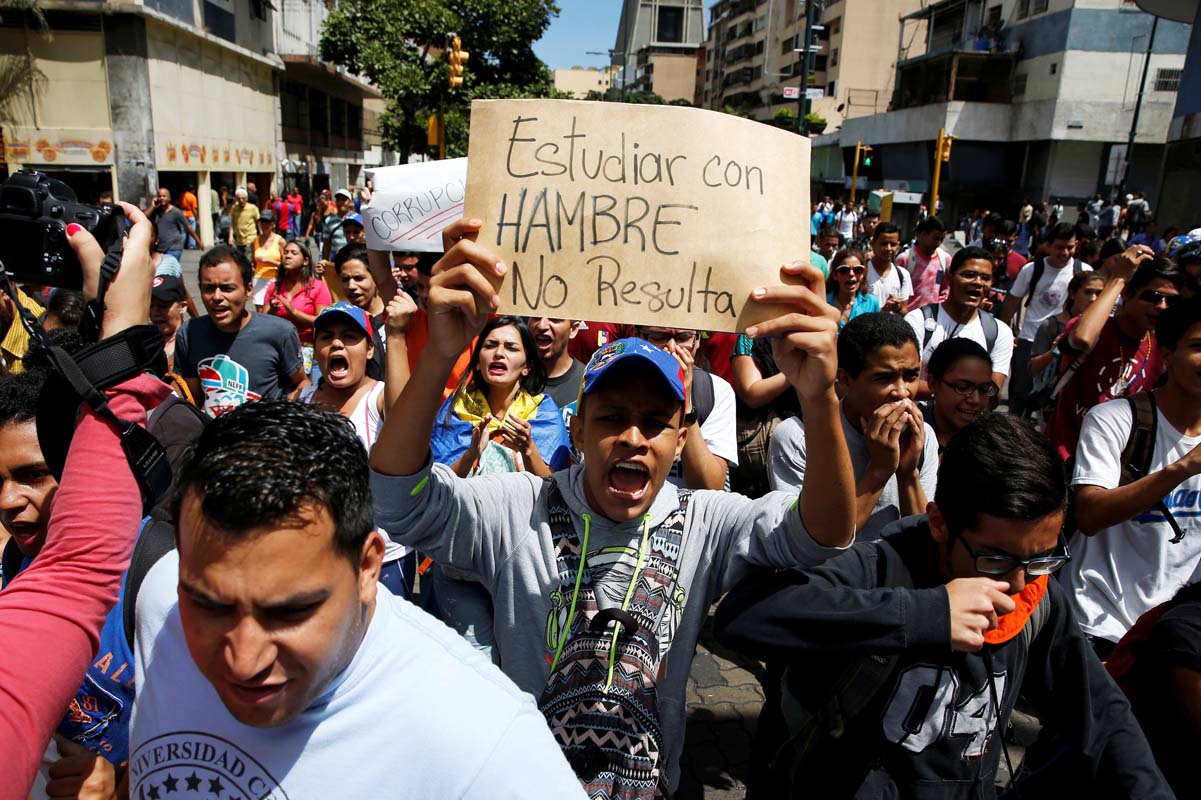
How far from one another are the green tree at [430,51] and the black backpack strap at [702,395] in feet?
99.2

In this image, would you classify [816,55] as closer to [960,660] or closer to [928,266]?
[928,266]

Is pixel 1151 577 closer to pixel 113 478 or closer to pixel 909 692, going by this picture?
pixel 909 692

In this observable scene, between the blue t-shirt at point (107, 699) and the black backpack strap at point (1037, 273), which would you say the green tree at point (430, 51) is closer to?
the black backpack strap at point (1037, 273)

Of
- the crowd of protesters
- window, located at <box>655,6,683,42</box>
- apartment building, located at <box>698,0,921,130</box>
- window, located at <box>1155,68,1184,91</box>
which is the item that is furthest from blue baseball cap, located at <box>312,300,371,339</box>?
window, located at <box>655,6,683,42</box>

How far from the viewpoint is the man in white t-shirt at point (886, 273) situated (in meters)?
7.09

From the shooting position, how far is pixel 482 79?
3675cm

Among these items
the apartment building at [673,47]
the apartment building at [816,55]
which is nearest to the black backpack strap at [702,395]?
the apartment building at [816,55]

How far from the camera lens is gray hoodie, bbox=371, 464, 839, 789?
6.23 ft

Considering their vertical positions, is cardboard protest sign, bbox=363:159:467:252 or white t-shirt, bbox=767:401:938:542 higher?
cardboard protest sign, bbox=363:159:467:252

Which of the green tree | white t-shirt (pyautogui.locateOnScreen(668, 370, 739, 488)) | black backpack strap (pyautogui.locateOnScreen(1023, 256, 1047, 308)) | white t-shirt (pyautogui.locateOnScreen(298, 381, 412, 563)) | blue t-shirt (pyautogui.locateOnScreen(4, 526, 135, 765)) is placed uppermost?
the green tree

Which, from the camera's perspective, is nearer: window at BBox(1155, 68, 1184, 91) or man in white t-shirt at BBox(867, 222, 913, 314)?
man in white t-shirt at BBox(867, 222, 913, 314)

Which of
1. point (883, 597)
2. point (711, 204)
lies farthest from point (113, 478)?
point (883, 597)

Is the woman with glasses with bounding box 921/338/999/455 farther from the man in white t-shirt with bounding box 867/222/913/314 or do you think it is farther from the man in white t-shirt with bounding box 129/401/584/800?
the man in white t-shirt with bounding box 867/222/913/314

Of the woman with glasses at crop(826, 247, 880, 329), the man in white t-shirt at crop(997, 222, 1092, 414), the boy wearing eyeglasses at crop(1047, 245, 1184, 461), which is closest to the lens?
the boy wearing eyeglasses at crop(1047, 245, 1184, 461)
